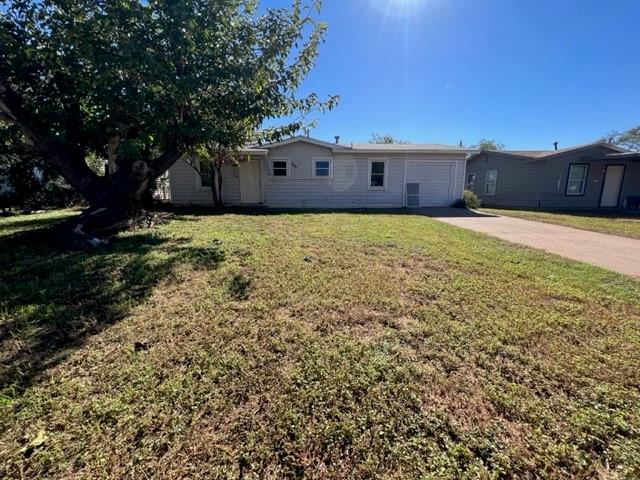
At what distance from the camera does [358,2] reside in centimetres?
766

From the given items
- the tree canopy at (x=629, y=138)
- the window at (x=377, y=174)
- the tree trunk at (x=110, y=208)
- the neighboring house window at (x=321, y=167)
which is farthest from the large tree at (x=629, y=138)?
the tree trunk at (x=110, y=208)

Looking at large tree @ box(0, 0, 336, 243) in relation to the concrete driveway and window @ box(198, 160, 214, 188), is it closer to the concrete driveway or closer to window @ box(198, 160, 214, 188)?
window @ box(198, 160, 214, 188)

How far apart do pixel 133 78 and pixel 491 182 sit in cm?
2012

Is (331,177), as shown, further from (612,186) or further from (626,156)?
(612,186)

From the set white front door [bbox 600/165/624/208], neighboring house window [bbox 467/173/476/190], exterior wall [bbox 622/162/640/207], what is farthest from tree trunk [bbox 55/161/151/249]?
exterior wall [bbox 622/162/640/207]

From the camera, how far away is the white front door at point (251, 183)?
1376 cm

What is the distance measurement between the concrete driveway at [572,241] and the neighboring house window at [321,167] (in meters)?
5.96

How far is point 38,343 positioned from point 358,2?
30.5ft

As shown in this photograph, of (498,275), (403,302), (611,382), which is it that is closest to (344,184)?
(498,275)

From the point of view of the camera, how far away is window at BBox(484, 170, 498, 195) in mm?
19125

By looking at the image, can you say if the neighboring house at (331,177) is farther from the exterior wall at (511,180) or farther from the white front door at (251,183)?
the exterior wall at (511,180)

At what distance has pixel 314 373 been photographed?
7.29 feet

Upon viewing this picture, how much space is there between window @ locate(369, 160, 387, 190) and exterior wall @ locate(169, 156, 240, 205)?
627 cm

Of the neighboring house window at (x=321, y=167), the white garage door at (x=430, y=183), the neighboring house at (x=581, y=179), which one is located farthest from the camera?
the neighboring house at (x=581, y=179)
